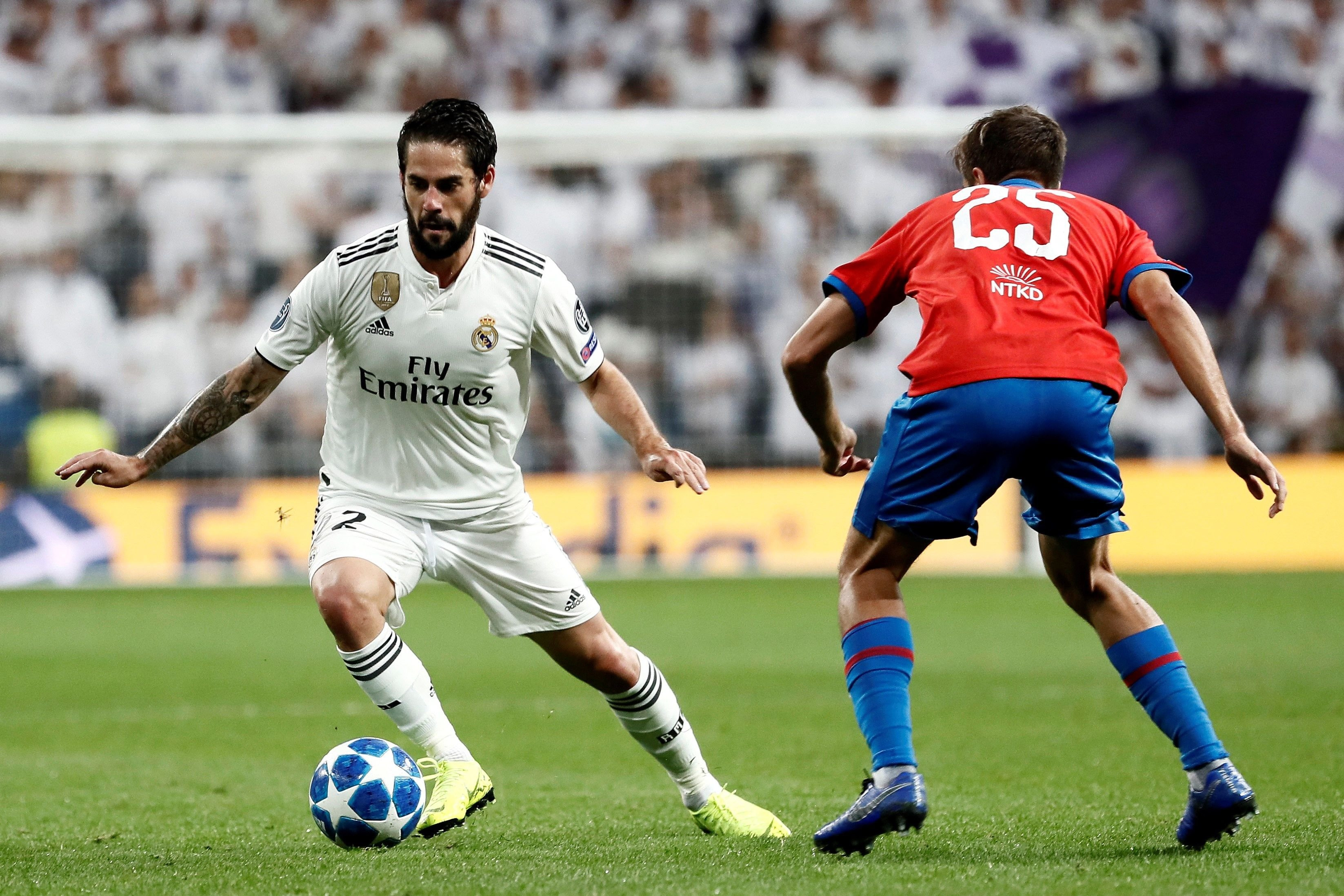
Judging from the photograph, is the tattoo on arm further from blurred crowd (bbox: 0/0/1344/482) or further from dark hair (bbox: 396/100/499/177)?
blurred crowd (bbox: 0/0/1344/482)

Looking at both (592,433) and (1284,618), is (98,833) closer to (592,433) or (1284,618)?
(1284,618)

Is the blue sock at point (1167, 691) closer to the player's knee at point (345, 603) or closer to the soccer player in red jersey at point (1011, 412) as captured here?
the soccer player in red jersey at point (1011, 412)

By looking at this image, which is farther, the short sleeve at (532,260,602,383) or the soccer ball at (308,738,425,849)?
the short sleeve at (532,260,602,383)

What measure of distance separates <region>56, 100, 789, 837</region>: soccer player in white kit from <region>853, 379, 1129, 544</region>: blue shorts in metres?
0.76

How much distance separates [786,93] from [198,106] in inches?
244

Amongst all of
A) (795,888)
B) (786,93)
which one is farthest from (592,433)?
(795,888)

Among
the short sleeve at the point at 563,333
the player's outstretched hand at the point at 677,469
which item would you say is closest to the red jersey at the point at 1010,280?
the player's outstretched hand at the point at 677,469

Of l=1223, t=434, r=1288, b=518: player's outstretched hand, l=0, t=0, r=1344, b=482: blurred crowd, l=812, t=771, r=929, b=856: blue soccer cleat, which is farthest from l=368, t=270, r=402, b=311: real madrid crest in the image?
l=0, t=0, r=1344, b=482: blurred crowd

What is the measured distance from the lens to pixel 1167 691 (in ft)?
14.6

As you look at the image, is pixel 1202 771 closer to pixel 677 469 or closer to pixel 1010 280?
pixel 1010 280

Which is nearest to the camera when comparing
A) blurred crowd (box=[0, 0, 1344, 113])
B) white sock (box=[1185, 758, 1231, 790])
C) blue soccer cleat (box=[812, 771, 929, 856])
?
blue soccer cleat (box=[812, 771, 929, 856])

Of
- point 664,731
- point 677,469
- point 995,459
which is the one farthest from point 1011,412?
point 664,731

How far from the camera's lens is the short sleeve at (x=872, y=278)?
459 centimetres

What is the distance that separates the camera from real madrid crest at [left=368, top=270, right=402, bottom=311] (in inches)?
196
